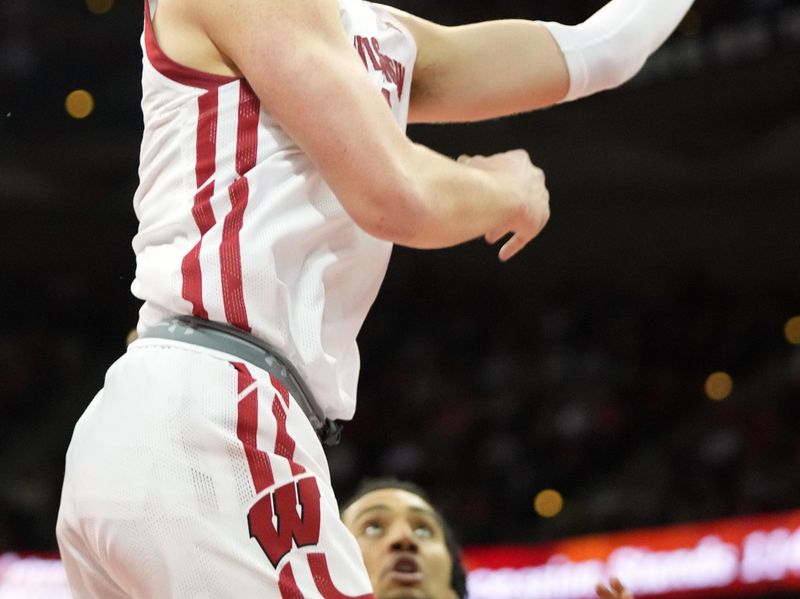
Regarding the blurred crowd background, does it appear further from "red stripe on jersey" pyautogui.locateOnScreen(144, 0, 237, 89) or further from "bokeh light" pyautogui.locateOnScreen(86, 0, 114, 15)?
"red stripe on jersey" pyautogui.locateOnScreen(144, 0, 237, 89)

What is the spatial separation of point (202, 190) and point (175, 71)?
19 centimetres

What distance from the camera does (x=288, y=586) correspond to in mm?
1778

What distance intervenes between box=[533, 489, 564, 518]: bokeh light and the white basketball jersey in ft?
27.3

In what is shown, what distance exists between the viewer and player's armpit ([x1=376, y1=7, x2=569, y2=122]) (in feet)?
7.91

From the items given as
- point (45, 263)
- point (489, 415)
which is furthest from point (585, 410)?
point (45, 263)

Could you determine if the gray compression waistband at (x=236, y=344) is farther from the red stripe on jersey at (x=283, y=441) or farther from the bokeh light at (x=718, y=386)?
the bokeh light at (x=718, y=386)

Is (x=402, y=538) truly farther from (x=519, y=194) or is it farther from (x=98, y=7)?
(x=98, y=7)

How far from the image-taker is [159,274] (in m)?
1.95

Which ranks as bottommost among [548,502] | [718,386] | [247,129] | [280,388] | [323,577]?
[548,502]

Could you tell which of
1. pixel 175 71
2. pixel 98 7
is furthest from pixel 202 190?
pixel 98 7

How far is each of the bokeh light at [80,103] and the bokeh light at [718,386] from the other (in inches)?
228

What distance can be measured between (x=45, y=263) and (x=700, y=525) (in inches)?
282

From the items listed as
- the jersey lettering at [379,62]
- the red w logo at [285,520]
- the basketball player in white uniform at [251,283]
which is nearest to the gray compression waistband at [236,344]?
the basketball player in white uniform at [251,283]

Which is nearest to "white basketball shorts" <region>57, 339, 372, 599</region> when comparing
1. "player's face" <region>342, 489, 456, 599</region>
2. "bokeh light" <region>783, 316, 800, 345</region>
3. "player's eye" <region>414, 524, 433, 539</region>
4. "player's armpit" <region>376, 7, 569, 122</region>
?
"player's armpit" <region>376, 7, 569, 122</region>
